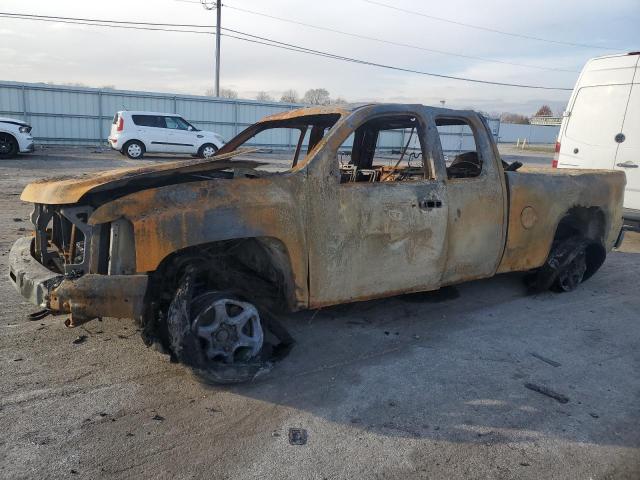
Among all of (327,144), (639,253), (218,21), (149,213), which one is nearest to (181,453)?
(149,213)

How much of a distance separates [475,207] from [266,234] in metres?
2.00

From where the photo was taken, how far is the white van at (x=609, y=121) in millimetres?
7430

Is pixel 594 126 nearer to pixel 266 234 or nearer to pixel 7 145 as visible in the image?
pixel 266 234

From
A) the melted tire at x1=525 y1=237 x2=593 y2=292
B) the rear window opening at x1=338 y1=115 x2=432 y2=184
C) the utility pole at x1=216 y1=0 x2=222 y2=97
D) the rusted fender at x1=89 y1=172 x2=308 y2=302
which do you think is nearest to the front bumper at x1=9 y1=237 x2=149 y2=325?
the rusted fender at x1=89 y1=172 x2=308 y2=302

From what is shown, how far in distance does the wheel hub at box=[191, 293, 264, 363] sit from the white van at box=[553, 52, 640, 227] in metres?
6.52

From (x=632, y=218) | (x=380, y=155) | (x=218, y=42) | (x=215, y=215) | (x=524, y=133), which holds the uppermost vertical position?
(x=218, y=42)

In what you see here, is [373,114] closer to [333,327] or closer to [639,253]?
[333,327]

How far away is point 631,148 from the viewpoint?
7512mm

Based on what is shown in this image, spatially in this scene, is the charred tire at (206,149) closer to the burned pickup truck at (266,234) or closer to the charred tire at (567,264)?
the burned pickup truck at (266,234)

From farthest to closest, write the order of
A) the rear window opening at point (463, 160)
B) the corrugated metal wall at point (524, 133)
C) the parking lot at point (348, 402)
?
1. the corrugated metal wall at point (524, 133)
2. the rear window opening at point (463, 160)
3. the parking lot at point (348, 402)

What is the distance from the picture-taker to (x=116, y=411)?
3.01m

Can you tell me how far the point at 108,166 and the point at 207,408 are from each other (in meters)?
14.4

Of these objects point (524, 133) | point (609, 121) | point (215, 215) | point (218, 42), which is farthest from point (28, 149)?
point (524, 133)

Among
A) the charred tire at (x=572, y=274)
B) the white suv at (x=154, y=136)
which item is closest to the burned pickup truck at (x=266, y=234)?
the charred tire at (x=572, y=274)
